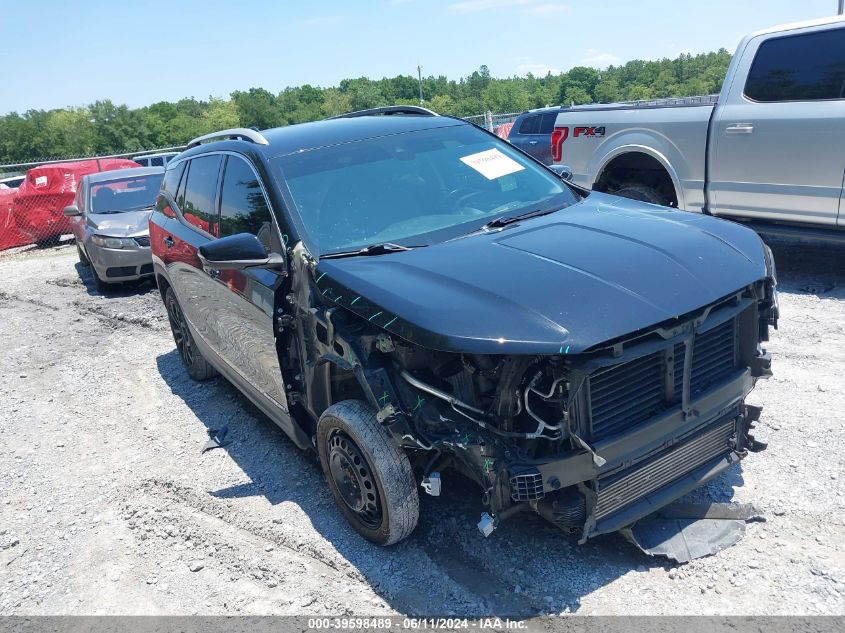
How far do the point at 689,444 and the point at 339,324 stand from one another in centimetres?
166

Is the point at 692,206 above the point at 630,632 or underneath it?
above

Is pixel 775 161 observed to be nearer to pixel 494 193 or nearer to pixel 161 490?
pixel 494 193

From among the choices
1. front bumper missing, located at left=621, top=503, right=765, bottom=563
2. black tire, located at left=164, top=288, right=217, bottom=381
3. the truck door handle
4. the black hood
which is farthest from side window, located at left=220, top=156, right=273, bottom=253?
the truck door handle

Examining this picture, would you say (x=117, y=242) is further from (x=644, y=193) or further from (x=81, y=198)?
(x=644, y=193)

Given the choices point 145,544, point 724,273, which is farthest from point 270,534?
point 724,273

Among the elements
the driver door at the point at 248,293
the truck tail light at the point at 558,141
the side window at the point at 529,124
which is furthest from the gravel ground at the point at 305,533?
the side window at the point at 529,124

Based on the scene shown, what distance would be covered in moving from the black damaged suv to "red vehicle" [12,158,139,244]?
529 inches

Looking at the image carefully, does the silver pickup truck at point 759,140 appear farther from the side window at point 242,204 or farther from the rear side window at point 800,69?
the side window at point 242,204

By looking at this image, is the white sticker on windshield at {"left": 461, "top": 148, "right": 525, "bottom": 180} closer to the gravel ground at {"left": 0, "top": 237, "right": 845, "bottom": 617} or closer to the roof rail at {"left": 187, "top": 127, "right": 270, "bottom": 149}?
the roof rail at {"left": 187, "top": 127, "right": 270, "bottom": 149}

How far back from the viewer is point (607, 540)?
10.7 ft

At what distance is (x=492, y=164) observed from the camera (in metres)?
4.24

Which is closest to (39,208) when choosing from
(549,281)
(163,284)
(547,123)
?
→ (547,123)

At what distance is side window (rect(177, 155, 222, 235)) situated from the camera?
453cm

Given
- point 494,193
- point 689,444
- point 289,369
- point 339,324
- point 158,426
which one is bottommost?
point 158,426
